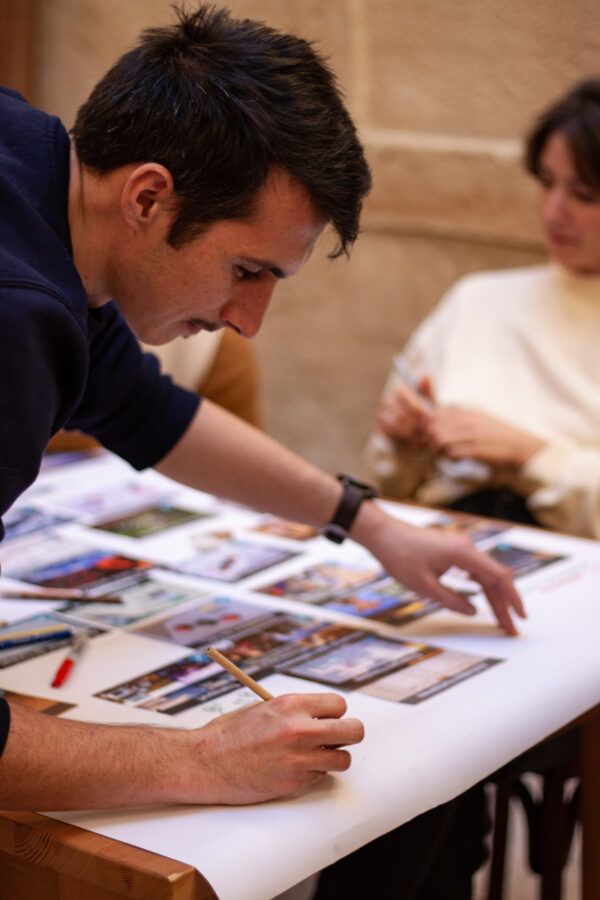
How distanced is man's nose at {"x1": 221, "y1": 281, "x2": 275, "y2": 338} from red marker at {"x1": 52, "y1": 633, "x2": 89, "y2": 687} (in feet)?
1.50

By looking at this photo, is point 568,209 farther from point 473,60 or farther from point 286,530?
point 286,530

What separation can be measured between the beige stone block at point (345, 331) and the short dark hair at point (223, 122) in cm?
211

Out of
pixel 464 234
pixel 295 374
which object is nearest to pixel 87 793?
pixel 464 234

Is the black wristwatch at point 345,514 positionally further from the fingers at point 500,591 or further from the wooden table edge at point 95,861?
the wooden table edge at point 95,861

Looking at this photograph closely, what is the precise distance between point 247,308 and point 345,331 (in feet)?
7.93

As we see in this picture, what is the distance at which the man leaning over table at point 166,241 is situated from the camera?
3.41ft

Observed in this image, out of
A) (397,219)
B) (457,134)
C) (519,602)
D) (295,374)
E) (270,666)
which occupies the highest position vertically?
(457,134)

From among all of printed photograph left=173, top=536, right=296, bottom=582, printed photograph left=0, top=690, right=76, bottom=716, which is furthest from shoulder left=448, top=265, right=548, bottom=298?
printed photograph left=0, top=690, right=76, bottom=716

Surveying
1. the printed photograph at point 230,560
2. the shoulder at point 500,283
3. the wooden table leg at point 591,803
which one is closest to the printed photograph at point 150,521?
the printed photograph at point 230,560

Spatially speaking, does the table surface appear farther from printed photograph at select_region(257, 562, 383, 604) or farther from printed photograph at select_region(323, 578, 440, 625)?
printed photograph at select_region(257, 562, 383, 604)

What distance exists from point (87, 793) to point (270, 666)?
15.4 inches

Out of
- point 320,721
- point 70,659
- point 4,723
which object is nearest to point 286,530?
point 70,659

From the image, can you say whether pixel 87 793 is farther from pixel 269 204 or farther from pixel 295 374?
pixel 295 374

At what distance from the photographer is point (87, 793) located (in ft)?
3.39
